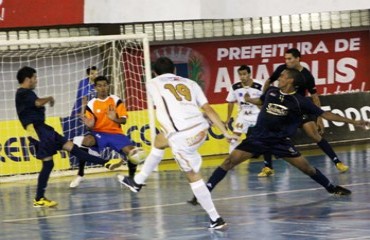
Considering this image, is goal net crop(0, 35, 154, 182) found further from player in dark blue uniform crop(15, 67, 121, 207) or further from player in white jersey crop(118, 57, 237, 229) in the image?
player in white jersey crop(118, 57, 237, 229)

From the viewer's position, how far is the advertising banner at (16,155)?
22656mm

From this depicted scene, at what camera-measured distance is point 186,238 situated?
12.5 m

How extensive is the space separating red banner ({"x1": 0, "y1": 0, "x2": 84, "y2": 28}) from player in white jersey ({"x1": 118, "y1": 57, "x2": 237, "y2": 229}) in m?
10.0

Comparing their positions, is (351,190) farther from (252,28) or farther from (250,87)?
(252,28)

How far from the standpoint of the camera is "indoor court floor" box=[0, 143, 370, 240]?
1291cm

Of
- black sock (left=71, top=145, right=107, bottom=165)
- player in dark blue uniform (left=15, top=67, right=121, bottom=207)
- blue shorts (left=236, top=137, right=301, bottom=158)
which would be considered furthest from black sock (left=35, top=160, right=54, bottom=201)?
blue shorts (left=236, top=137, right=301, bottom=158)

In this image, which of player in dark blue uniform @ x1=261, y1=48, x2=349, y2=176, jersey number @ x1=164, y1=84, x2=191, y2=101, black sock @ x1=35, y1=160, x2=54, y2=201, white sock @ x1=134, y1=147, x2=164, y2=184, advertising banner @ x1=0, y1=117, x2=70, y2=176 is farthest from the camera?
advertising banner @ x1=0, y1=117, x2=70, y2=176

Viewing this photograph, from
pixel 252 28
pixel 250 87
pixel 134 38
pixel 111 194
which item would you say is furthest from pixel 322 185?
pixel 252 28

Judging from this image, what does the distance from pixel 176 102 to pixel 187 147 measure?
55 cm

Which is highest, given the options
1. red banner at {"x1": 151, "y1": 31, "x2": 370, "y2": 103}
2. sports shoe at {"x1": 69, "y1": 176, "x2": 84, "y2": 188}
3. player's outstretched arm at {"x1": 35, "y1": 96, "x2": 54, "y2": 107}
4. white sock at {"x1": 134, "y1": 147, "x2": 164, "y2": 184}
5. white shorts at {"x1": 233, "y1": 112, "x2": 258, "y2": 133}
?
red banner at {"x1": 151, "y1": 31, "x2": 370, "y2": 103}

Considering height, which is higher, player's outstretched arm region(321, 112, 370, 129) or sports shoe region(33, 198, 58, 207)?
player's outstretched arm region(321, 112, 370, 129)

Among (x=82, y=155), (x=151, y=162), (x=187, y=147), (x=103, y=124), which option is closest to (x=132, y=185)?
(x=151, y=162)

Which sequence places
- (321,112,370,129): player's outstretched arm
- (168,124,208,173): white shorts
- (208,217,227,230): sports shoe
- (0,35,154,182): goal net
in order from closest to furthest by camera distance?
(208,217,227,230): sports shoe < (168,124,208,173): white shorts < (321,112,370,129): player's outstretched arm < (0,35,154,182): goal net

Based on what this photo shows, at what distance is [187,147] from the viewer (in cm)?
1330
